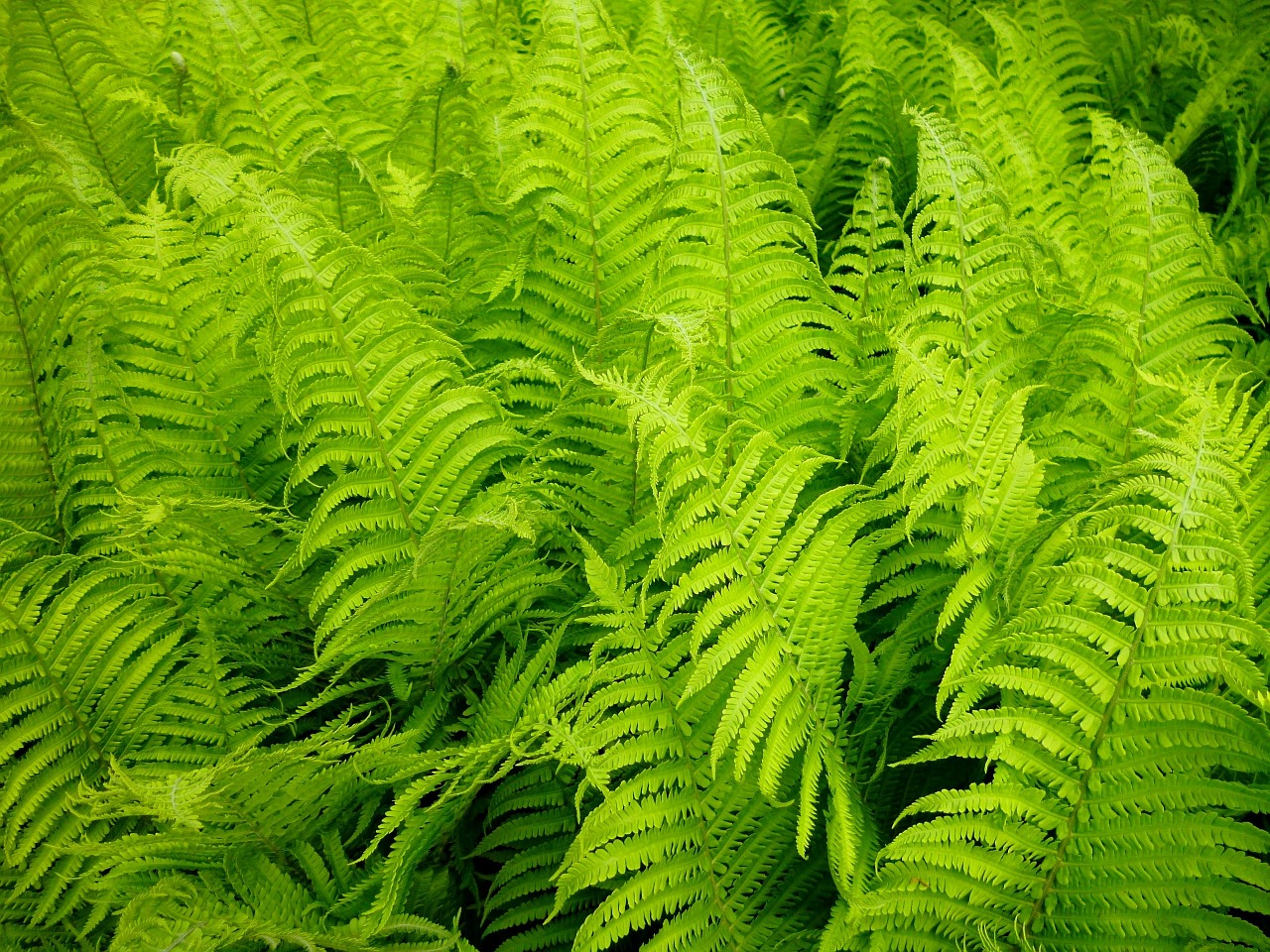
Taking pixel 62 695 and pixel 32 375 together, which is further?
pixel 32 375

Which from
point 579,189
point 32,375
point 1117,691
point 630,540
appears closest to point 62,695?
point 32,375

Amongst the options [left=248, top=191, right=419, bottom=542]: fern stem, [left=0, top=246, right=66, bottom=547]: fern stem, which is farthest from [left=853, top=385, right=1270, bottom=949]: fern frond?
[left=0, top=246, right=66, bottom=547]: fern stem

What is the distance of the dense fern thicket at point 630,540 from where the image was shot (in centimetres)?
97

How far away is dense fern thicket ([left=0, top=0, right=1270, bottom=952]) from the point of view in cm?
97

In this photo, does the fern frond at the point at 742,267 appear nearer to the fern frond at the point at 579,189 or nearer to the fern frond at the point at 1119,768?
the fern frond at the point at 579,189

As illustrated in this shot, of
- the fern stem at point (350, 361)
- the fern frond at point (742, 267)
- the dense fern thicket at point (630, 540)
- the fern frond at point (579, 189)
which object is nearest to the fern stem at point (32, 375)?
the dense fern thicket at point (630, 540)

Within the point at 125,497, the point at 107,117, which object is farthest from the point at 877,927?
the point at 107,117

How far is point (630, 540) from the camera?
1372 mm

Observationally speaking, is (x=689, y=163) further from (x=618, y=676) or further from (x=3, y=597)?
(x=3, y=597)

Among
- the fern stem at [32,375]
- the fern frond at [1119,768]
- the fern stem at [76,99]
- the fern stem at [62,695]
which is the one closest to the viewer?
the fern frond at [1119,768]

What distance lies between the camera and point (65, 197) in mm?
1544

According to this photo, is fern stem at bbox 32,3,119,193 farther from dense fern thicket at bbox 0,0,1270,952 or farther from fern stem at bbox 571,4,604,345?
fern stem at bbox 571,4,604,345

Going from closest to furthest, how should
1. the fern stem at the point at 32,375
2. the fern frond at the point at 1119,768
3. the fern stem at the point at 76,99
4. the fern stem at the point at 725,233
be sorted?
the fern frond at the point at 1119,768 → the fern stem at the point at 725,233 → the fern stem at the point at 32,375 → the fern stem at the point at 76,99

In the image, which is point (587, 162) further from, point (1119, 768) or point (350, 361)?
point (1119, 768)
